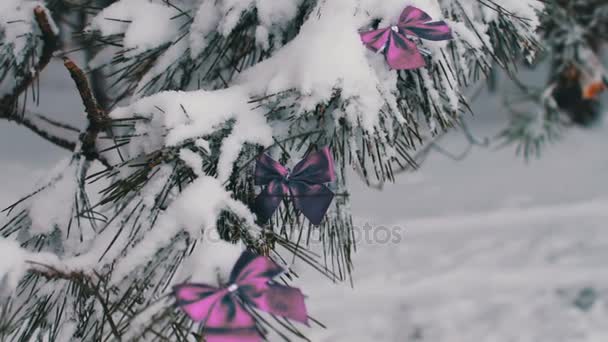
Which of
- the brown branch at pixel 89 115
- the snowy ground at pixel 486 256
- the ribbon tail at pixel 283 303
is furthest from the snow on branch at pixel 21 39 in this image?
the snowy ground at pixel 486 256

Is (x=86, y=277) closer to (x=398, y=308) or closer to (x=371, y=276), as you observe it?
(x=398, y=308)

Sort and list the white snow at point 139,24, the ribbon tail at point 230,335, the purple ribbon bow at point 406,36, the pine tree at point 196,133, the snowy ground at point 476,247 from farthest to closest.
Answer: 1. the snowy ground at point 476,247
2. the white snow at point 139,24
3. the purple ribbon bow at point 406,36
4. the pine tree at point 196,133
5. the ribbon tail at point 230,335

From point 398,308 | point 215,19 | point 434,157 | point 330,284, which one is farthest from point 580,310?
point 215,19

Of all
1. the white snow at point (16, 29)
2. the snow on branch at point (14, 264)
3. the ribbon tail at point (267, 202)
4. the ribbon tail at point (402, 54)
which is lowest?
the snow on branch at point (14, 264)

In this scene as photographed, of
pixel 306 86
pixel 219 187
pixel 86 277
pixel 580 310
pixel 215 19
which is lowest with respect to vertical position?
pixel 580 310

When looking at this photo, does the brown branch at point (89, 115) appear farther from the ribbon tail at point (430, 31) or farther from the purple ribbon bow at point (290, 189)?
the ribbon tail at point (430, 31)

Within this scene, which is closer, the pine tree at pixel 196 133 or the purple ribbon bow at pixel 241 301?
the purple ribbon bow at pixel 241 301

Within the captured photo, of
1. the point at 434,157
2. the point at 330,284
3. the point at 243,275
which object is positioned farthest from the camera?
the point at 434,157

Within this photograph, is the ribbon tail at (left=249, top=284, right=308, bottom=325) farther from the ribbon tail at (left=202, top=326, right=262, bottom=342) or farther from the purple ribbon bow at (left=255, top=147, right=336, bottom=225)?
the purple ribbon bow at (left=255, top=147, right=336, bottom=225)

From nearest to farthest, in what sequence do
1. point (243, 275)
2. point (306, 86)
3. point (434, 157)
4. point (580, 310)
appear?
point (243, 275), point (306, 86), point (580, 310), point (434, 157)

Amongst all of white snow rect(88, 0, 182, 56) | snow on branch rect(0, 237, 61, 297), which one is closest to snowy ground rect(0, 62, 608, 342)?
white snow rect(88, 0, 182, 56)
